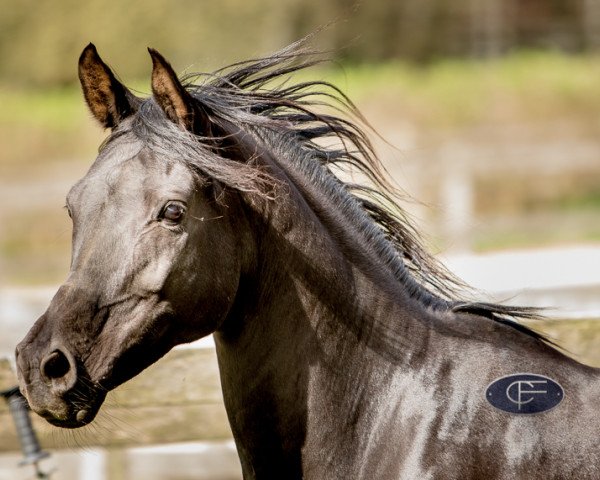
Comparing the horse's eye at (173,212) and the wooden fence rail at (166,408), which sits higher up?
the wooden fence rail at (166,408)

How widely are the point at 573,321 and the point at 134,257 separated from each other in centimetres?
245

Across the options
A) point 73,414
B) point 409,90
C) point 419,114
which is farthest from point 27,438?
point 409,90

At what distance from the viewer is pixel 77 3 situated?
23281 millimetres

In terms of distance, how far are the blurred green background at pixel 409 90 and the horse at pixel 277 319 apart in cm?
911

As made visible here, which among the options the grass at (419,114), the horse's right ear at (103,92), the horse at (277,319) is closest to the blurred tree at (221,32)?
the grass at (419,114)

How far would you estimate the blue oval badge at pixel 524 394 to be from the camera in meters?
2.67

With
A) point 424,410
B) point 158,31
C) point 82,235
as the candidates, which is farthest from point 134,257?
point 158,31

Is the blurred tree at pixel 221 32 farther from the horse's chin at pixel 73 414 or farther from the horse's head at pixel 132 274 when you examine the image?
the horse's chin at pixel 73 414

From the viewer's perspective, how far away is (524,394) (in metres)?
2.67

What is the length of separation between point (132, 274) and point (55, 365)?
0.98 ft

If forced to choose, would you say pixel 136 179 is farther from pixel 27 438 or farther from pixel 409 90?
pixel 409 90

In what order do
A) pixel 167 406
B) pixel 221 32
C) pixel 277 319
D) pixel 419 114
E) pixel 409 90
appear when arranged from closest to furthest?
pixel 277 319 → pixel 167 406 → pixel 419 114 → pixel 409 90 → pixel 221 32

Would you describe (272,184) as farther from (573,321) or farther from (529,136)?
(529,136)

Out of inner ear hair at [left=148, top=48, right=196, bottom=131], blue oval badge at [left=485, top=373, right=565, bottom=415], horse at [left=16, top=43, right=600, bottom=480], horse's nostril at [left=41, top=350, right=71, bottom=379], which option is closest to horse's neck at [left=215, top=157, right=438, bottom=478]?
horse at [left=16, top=43, right=600, bottom=480]
